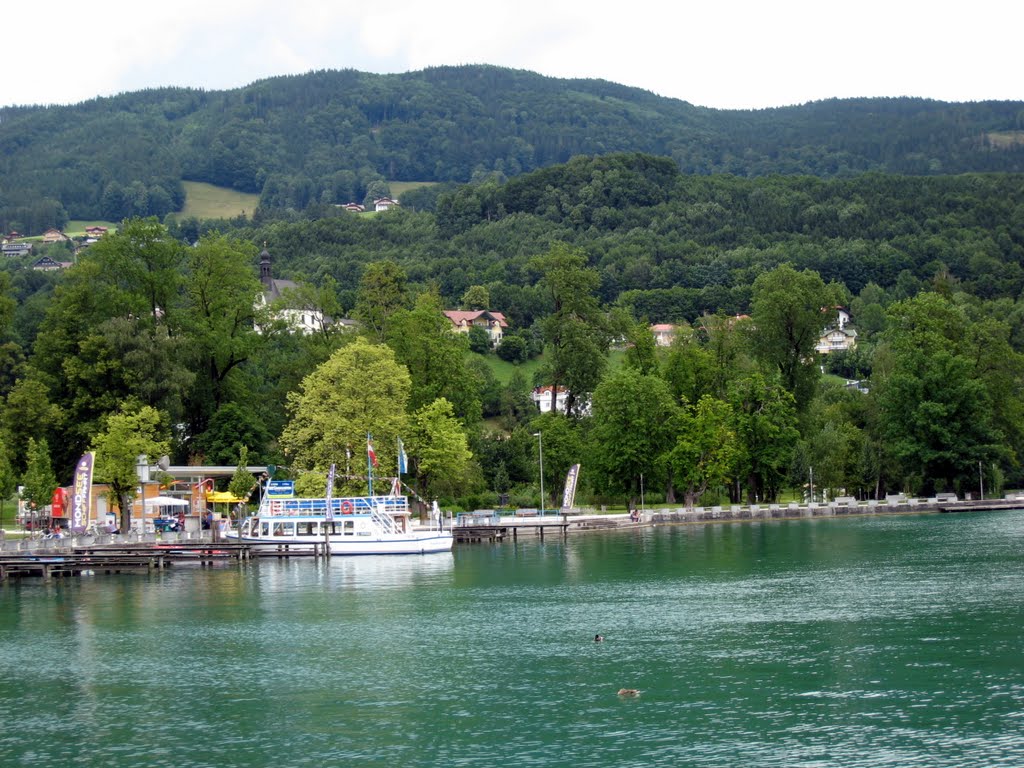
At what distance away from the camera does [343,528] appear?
7262cm

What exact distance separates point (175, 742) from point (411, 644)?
12.5 meters

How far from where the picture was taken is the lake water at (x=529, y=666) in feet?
97.4

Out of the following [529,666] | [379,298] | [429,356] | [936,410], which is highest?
[379,298]

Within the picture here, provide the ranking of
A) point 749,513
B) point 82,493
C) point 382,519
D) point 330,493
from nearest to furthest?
point 82,493 → point 330,493 → point 382,519 → point 749,513

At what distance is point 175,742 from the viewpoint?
3091 centimetres

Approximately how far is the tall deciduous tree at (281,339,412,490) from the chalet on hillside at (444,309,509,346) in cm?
8225

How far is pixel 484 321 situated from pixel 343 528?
10067 cm

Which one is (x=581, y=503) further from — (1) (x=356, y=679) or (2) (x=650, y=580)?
(1) (x=356, y=679)

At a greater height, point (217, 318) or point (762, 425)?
point (217, 318)

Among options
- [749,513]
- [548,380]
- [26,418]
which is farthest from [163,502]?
[548,380]

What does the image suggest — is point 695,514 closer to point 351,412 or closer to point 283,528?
point 351,412

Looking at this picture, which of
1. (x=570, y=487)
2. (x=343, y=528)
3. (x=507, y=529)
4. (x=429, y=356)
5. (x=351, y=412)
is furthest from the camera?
(x=429, y=356)

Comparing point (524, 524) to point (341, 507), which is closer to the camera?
point (341, 507)

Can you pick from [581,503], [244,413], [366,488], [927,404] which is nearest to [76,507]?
[366,488]
